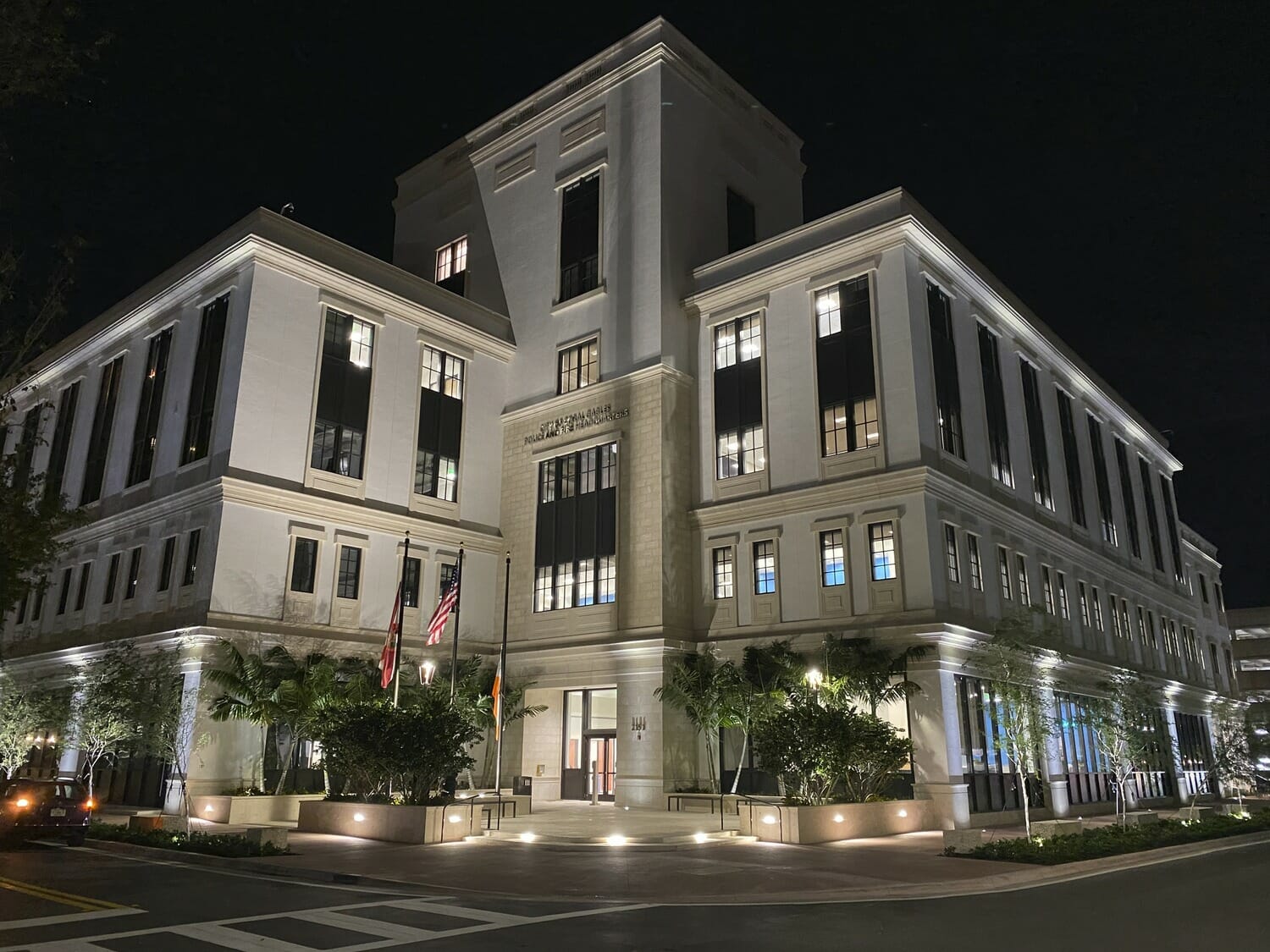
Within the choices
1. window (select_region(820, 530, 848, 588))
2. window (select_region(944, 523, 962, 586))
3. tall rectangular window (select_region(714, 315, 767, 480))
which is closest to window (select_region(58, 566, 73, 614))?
tall rectangular window (select_region(714, 315, 767, 480))

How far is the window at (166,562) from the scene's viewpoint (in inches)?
1425

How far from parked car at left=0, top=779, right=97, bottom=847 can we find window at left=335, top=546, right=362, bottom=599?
44.5 ft

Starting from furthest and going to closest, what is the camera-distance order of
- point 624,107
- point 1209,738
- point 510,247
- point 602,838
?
point 1209,738
point 510,247
point 624,107
point 602,838

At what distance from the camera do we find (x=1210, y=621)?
68.6m

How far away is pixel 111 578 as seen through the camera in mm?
39719

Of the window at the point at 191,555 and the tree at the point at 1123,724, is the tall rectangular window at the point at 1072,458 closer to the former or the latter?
the tree at the point at 1123,724

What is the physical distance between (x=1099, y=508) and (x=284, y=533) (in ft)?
132

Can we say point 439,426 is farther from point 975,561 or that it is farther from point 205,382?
point 975,561

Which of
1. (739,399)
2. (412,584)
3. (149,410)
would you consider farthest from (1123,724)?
(149,410)

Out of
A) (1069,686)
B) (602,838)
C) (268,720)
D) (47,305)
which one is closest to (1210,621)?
(1069,686)

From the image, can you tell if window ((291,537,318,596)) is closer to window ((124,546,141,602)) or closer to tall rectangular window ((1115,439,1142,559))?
window ((124,546,141,602))

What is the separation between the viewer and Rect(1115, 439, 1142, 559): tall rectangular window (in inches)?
2106

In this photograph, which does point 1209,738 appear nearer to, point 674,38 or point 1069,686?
point 1069,686

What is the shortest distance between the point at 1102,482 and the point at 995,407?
1538cm
